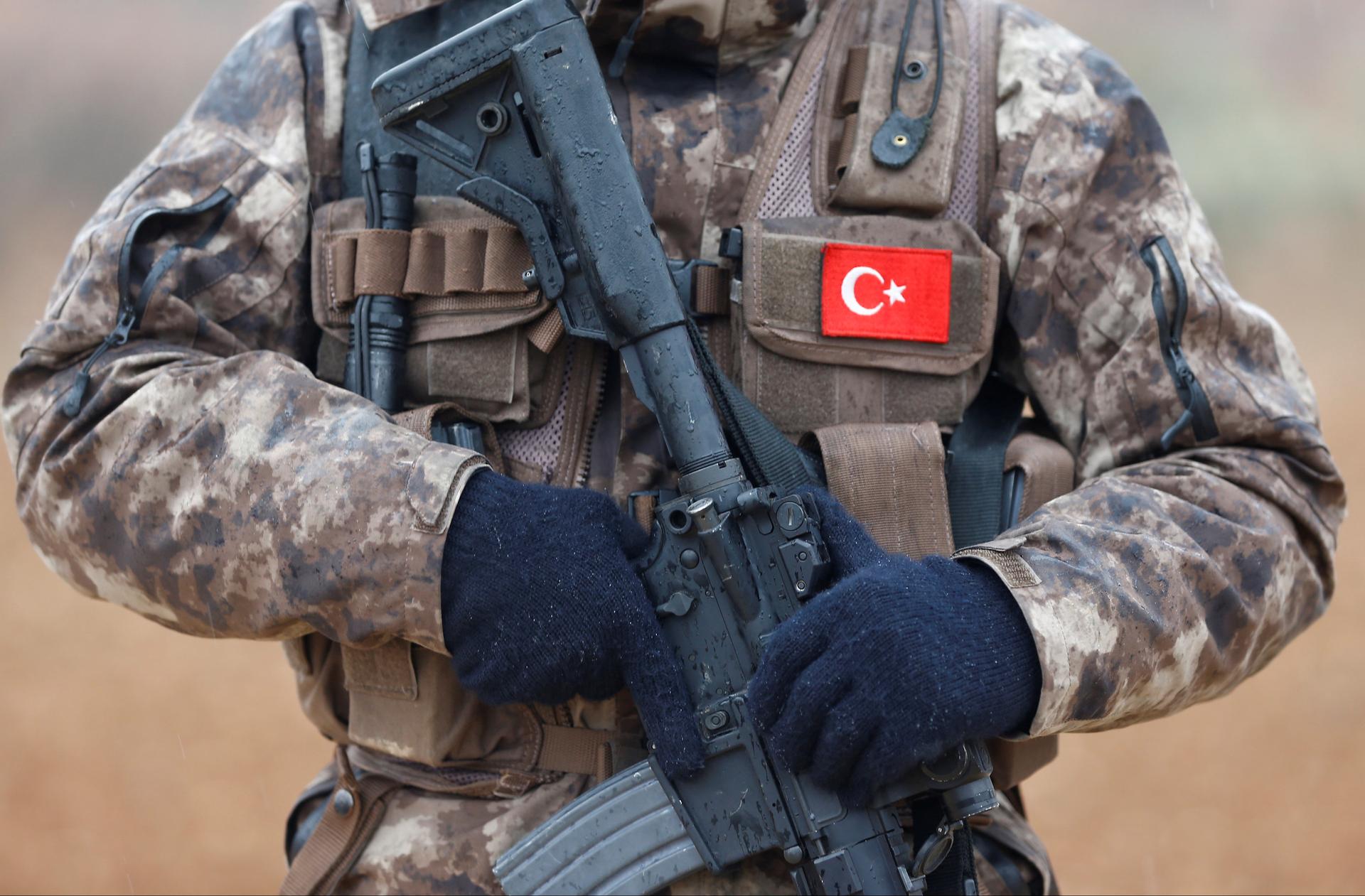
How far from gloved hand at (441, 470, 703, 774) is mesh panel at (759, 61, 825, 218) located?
1.87 ft

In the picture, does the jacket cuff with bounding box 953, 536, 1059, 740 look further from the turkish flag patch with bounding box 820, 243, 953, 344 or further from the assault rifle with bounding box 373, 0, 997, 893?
the turkish flag patch with bounding box 820, 243, 953, 344

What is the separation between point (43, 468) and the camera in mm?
1887

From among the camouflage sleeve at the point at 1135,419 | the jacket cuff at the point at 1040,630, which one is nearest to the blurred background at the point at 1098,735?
the camouflage sleeve at the point at 1135,419

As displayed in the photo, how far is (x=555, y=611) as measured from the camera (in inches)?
66.0

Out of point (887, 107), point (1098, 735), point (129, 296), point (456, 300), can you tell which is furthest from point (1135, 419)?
point (1098, 735)

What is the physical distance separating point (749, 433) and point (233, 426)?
73cm

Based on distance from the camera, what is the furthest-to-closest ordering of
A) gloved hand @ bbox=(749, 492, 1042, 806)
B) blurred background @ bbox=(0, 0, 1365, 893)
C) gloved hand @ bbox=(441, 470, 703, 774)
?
1. blurred background @ bbox=(0, 0, 1365, 893)
2. gloved hand @ bbox=(441, 470, 703, 774)
3. gloved hand @ bbox=(749, 492, 1042, 806)

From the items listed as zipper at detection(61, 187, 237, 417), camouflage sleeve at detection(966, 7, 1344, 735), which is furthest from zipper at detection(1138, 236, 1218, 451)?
zipper at detection(61, 187, 237, 417)

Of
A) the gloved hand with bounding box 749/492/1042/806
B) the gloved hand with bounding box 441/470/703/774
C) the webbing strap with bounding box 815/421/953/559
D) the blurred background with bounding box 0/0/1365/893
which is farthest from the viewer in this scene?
the blurred background with bounding box 0/0/1365/893

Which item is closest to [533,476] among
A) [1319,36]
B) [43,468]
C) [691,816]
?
[691,816]

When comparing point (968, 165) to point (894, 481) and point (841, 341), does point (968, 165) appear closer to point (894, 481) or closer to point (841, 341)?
point (841, 341)

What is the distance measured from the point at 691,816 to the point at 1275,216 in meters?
9.04

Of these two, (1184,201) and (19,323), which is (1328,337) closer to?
(1184,201)

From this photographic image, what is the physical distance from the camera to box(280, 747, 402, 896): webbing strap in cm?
198
